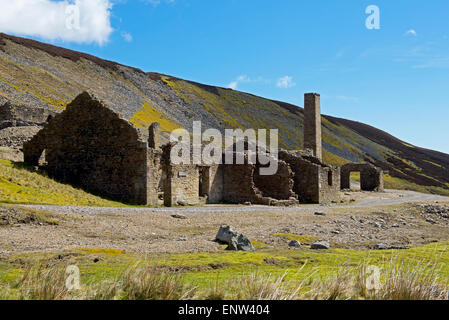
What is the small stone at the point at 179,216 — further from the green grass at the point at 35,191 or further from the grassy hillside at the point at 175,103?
the grassy hillside at the point at 175,103

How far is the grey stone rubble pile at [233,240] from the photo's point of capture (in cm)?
986

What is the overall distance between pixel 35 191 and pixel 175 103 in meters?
79.9

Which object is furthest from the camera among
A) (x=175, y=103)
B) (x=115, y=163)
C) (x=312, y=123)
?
(x=175, y=103)

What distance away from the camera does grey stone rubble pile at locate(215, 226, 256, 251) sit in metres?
9.86

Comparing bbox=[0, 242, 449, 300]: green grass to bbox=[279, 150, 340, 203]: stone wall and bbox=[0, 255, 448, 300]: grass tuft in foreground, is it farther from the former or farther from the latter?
bbox=[279, 150, 340, 203]: stone wall

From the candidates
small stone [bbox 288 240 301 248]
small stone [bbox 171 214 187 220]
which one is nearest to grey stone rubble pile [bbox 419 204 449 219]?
small stone [bbox 171 214 187 220]

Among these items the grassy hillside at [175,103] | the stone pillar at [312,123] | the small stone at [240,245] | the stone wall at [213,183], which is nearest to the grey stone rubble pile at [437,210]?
the stone wall at [213,183]

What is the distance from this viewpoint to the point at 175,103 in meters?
96.4

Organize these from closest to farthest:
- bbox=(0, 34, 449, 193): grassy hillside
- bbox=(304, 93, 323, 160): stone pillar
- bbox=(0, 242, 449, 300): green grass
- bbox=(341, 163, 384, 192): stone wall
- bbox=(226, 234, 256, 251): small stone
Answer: bbox=(0, 242, 449, 300): green grass → bbox=(226, 234, 256, 251): small stone → bbox=(304, 93, 323, 160): stone pillar → bbox=(341, 163, 384, 192): stone wall → bbox=(0, 34, 449, 193): grassy hillside

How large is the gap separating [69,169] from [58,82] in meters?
49.9

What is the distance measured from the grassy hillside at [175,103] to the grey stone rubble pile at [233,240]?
42.2 metres

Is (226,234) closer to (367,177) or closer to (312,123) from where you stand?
(312,123)

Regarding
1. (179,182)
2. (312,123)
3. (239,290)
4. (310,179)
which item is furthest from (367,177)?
(239,290)

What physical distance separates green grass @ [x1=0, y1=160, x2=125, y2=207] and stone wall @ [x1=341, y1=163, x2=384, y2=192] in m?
33.5
